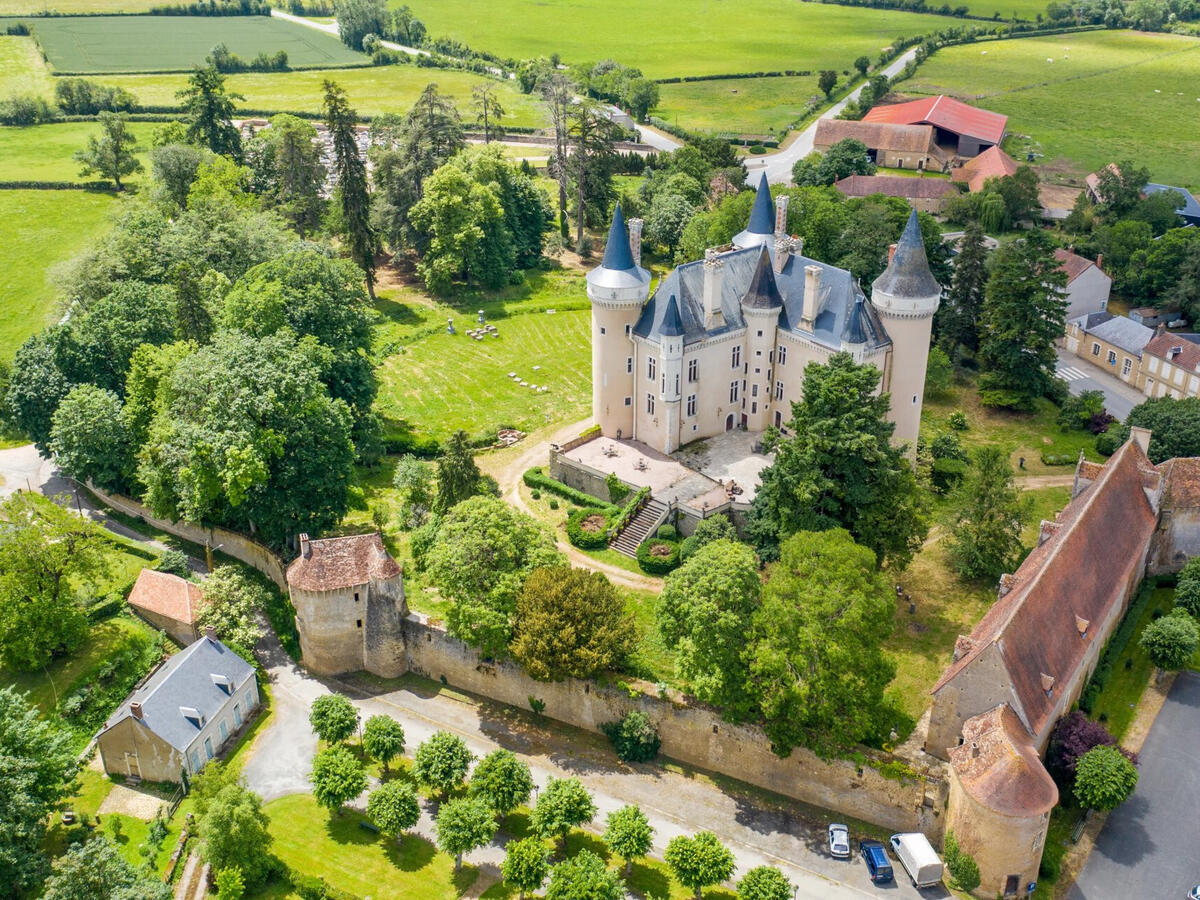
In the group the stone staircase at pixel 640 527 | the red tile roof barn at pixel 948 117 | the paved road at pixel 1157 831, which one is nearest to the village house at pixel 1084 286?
the red tile roof barn at pixel 948 117

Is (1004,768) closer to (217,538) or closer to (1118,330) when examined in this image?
(217,538)

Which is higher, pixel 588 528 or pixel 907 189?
pixel 907 189

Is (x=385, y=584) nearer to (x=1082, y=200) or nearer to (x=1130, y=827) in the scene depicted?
(x=1130, y=827)

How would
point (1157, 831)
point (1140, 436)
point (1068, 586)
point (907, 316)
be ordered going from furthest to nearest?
point (907, 316), point (1140, 436), point (1068, 586), point (1157, 831)

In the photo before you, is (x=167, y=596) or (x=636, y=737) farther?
(x=167, y=596)

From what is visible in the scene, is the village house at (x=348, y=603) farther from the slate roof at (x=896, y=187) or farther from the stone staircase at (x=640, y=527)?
the slate roof at (x=896, y=187)

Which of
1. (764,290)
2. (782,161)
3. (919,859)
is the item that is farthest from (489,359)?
(782,161)

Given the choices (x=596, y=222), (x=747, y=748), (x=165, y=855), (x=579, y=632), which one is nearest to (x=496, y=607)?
(x=579, y=632)
